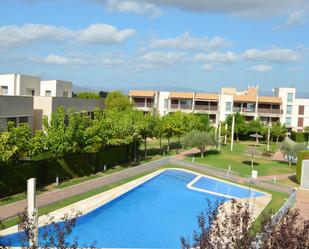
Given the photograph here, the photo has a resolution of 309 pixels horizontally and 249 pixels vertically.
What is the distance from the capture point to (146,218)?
876 inches

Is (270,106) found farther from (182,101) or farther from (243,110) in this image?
(182,101)

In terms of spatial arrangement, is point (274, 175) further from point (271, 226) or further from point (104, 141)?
point (271, 226)

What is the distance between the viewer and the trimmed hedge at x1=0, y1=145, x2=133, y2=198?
71.5 feet

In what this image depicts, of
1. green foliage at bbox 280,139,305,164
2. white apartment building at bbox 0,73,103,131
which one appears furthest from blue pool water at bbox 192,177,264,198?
white apartment building at bbox 0,73,103,131

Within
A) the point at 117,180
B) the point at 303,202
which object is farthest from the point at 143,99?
the point at 303,202

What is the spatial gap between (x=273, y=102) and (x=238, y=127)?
32.2ft

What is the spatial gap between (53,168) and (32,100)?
6332 millimetres

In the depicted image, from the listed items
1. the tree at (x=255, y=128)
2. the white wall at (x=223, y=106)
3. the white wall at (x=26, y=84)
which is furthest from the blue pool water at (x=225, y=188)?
the white wall at (x=223, y=106)

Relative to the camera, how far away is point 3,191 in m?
21.4

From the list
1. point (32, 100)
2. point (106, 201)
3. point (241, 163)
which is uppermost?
point (32, 100)

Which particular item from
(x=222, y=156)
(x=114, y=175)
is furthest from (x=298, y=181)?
(x=114, y=175)

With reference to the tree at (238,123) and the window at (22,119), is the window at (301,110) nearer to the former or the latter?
the tree at (238,123)

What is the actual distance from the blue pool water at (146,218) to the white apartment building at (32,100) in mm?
9307

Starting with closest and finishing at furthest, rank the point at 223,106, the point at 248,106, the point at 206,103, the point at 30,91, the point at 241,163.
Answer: the point at 241,163 < the point at 30,91 < the point at 223,106 < the point at 248,106 < the point at 206,103
